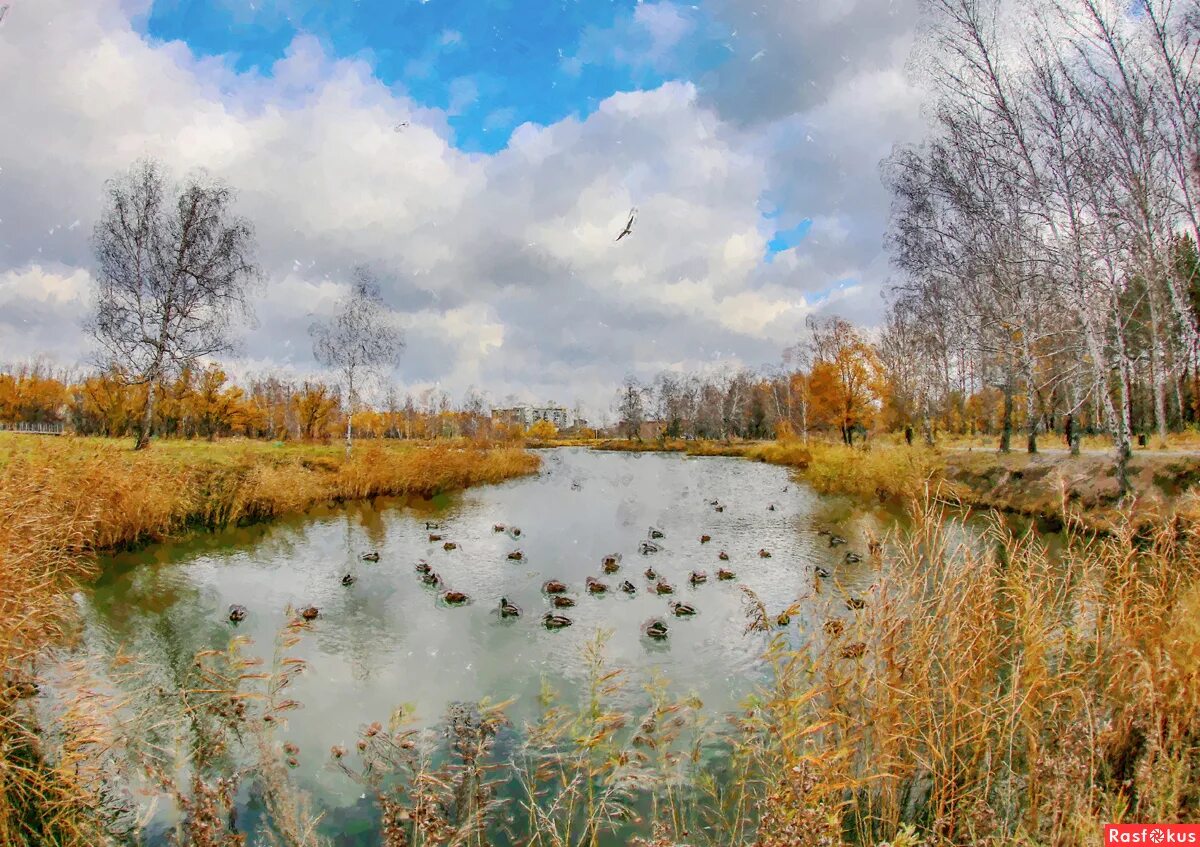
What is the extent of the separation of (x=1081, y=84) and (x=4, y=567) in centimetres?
2143

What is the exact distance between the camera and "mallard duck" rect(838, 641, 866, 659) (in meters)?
4.46

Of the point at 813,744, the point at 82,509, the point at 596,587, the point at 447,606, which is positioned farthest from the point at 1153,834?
the point at 82,509

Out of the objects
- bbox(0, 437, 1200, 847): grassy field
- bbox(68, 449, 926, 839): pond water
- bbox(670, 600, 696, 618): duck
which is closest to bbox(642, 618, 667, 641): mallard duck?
bbox(68, 449, 926, 839): pond water

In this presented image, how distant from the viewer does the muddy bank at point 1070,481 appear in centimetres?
1395

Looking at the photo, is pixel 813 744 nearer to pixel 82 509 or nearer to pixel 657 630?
pixel 657 630

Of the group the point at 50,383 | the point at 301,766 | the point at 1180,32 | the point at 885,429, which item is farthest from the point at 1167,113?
the point at 50,383

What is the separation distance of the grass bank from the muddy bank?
13158 mm

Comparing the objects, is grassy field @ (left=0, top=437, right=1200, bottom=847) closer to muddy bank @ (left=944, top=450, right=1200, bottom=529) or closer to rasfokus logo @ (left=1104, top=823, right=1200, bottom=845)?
rasfokus logo @ (left=1104, top=823, right=1200, bottom=845)

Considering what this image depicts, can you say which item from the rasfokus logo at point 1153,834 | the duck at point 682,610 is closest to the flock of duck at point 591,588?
the duck at point 682,610

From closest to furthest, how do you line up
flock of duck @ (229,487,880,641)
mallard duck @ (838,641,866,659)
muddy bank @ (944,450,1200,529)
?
mallard duck @ (838,641,866,659), flock of duck @ (229,487,880,641), muddy bank @ (944,450,1200,529)

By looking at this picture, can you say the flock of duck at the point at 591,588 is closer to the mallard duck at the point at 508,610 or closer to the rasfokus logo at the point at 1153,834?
the mallard duck at the point at 508,610

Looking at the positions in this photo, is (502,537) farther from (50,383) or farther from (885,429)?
(50,383)

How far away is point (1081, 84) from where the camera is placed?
13344 millimetres

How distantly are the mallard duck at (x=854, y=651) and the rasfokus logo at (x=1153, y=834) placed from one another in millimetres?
1671
